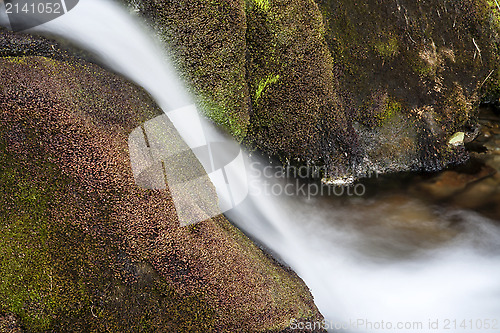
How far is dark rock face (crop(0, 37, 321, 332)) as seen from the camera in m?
3.19

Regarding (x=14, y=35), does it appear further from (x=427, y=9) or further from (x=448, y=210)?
(x=448, y=210)

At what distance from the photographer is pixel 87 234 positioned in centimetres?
325

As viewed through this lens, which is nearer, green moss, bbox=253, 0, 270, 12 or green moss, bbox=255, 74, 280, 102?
green moss, bbox=253, 0, 270, 12

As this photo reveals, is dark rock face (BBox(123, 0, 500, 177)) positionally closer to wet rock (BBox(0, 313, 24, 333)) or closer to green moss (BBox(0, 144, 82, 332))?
green moss (BBox(0, 144, 82, 332))

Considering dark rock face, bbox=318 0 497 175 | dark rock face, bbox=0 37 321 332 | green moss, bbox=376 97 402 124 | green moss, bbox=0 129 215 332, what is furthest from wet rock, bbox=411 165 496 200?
green moss, bbox=0 129 215 332

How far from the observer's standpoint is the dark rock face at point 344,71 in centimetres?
441

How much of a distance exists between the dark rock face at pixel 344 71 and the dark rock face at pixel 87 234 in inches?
52.3

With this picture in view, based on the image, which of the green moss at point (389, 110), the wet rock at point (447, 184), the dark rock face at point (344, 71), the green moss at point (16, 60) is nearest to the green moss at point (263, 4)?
the dark rock face at point (344, 71)

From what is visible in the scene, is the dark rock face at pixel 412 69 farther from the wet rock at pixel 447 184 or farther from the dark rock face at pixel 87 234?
the dark rock face at pixel 87 234

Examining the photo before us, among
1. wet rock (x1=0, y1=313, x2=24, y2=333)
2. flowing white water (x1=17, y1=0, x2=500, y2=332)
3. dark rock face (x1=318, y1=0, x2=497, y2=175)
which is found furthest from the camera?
dark rock face (x1=318, y1=0, x2=497, y2=175)

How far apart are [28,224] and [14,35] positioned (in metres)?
1.73

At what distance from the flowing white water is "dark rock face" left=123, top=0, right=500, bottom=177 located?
359 mm

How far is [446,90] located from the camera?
5500 millimetres

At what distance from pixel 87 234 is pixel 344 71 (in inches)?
133
